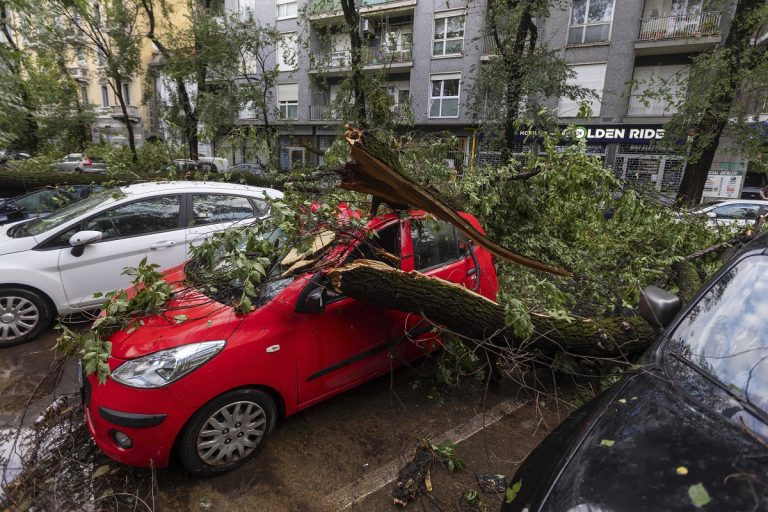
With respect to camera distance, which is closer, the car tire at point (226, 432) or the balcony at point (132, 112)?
the car tire at point (226, 432)

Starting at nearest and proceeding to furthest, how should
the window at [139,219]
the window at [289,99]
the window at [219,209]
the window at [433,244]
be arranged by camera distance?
the window at [433,244]
the window at [139,219]
the window at [219,209]
the window at [289,99]

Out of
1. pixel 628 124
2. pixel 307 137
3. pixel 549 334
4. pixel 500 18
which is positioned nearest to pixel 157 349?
pixel 549 334

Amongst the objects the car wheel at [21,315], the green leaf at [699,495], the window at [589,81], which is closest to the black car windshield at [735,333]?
the green leaf at [699,495]

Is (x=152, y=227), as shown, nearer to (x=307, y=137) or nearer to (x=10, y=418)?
(x=10, y=418)

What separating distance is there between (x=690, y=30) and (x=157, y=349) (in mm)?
22584

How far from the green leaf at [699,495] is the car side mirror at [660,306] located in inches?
46.1

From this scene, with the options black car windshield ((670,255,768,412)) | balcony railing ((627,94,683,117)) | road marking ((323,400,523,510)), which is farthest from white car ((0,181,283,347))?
balcony railing ((627,94,683,117))

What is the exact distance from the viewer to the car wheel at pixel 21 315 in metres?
4.15

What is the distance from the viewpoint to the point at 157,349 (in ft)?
8.18

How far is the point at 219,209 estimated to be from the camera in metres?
5.21

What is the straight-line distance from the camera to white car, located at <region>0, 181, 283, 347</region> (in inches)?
165

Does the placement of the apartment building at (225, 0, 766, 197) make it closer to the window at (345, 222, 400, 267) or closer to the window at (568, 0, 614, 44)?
the window at (568, 0, 614, 44)

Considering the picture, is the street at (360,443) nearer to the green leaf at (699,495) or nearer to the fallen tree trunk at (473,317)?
the fallen tree trunk at (473,317)

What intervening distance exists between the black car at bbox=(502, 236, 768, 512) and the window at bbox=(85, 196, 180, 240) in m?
4.63
